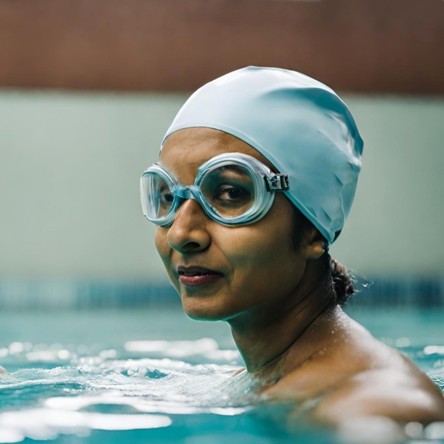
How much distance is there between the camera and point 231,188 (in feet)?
9.60

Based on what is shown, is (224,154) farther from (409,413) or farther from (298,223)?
(409,413)

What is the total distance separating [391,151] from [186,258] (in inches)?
354

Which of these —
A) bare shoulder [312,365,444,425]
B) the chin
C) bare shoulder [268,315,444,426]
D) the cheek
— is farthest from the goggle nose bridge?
bare shoulder [312,365,444,425]

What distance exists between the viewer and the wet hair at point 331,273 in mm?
2992

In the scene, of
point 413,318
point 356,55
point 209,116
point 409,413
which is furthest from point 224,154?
point 356,55

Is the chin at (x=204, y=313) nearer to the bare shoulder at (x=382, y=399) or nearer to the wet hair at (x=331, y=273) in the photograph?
the wet hair at (x=331, y=273)

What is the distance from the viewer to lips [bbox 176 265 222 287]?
2832mm

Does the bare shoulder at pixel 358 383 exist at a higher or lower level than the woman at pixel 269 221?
lower

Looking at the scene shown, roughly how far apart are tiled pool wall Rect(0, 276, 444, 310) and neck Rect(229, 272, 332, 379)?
301 inches

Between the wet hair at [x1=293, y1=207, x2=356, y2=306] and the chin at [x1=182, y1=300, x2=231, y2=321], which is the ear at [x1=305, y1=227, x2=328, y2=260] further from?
the chin at [x1=182, y1=300, x2=231, y2=321]

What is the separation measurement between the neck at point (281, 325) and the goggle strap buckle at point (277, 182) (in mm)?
346

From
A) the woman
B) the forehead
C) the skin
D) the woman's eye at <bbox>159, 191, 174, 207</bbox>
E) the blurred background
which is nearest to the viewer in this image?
the skin

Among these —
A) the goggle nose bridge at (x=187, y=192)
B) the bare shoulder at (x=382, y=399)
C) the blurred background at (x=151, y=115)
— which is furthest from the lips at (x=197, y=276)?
the blurred background at (x=151, y=115)

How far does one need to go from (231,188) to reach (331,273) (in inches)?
21.2
